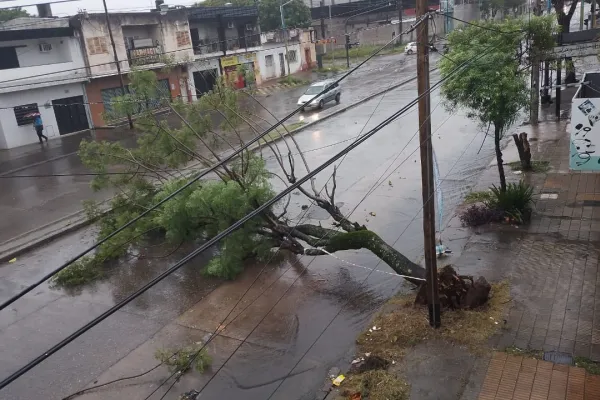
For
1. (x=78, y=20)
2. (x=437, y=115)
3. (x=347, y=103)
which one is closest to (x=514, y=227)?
(x=437, y=115)

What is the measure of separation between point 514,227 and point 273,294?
572 cm

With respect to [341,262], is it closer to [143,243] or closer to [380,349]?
[380,349]

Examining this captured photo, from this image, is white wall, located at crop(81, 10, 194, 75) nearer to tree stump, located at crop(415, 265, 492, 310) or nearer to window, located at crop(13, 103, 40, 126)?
window, located at crop(13, 103, 40, 126)

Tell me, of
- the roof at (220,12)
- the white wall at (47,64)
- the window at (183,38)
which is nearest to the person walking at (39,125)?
the white wall at (47,64)

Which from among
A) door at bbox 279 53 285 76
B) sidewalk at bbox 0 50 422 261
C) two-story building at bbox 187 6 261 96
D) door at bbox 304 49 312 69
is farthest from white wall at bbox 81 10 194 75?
door at bbox 304 49 312 69

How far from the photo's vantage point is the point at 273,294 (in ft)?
35.0

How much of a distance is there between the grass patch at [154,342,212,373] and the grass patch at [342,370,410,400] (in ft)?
7.29

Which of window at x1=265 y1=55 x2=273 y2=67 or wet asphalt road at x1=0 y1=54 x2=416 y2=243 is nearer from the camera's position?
wet asphalt road at x1=0 y1=54 x2=416 y2=243

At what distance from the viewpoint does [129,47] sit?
33.3 meters

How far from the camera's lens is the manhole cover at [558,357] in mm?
7648

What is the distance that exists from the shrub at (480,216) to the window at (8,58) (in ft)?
80.1

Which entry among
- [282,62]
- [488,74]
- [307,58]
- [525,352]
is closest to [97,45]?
[282,62]

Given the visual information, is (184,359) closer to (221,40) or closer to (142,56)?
(142,56)

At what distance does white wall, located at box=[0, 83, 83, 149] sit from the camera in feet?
88.0
